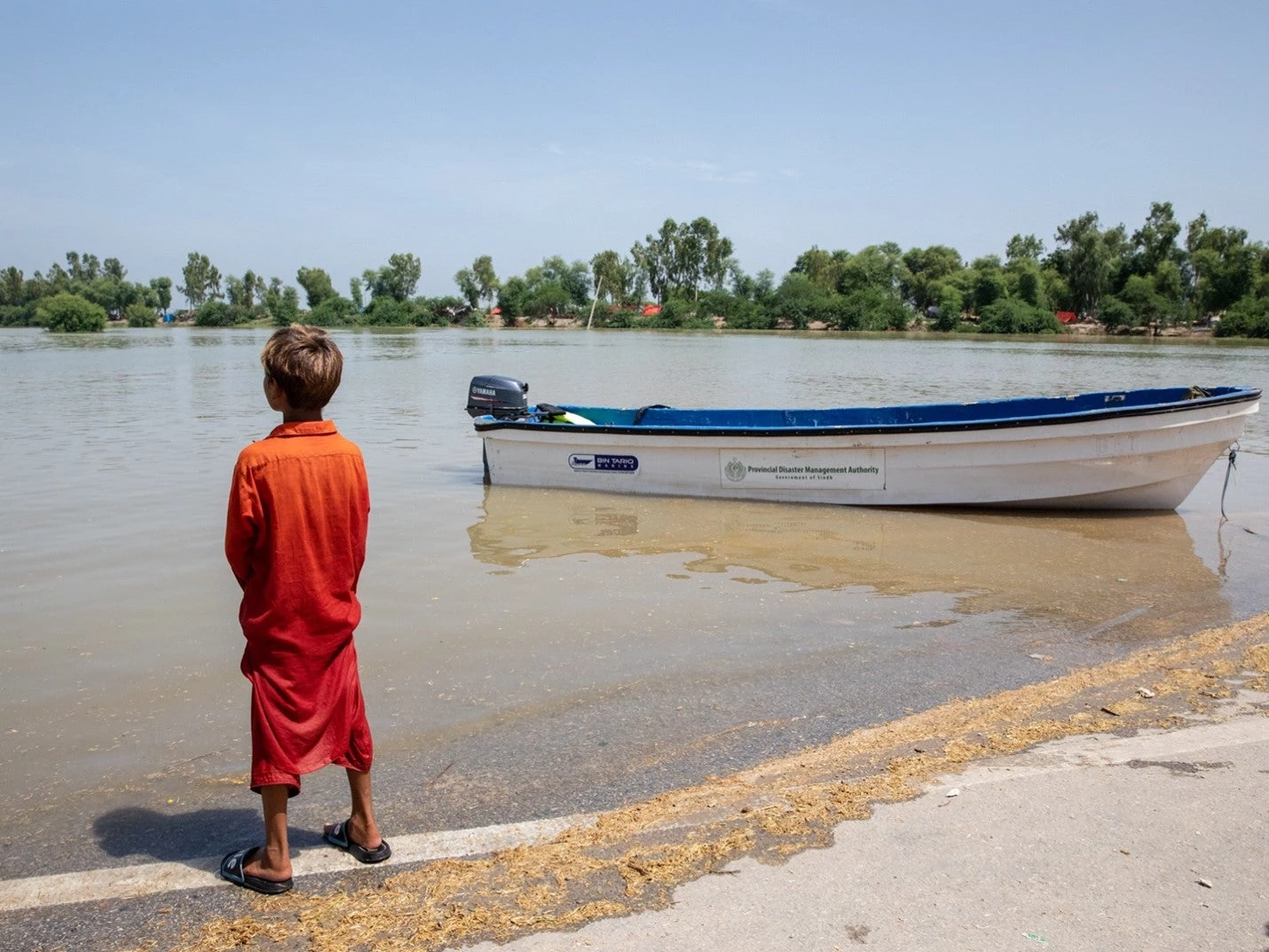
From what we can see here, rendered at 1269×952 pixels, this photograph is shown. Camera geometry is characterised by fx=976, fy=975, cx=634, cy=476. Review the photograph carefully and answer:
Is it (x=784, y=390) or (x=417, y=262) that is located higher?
(x=417, y=262)

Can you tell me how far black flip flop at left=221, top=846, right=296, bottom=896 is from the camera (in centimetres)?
302

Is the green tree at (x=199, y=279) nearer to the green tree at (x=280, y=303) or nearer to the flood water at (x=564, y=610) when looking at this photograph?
the green tree at (x=280, y=303)

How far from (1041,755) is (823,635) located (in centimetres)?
253

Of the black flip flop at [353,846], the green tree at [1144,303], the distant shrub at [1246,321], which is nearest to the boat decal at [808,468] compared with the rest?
the black flip flop at [353,846]

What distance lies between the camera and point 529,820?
3604mm

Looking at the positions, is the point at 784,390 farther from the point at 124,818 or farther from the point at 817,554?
the point at 124,818

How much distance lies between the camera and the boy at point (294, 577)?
2.94m

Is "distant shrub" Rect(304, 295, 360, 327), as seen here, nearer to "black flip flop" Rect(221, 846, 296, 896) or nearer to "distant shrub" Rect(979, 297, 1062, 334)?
"distant shrub" Rect(979, 297, 1062, 334)

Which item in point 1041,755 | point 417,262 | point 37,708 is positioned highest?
point 417,262

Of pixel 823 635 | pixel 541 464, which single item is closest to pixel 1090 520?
pixel 823 635

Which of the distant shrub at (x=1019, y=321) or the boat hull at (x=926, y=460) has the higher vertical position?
the distant shrub at (x=1019, y=321)

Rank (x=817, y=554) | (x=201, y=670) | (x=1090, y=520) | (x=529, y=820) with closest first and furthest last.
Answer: (x=529, y=820) < (x=201, y=670) < (x=817, y=554) < (x=1090, y=520)

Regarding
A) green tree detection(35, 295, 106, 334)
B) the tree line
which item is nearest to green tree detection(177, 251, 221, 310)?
the tree line

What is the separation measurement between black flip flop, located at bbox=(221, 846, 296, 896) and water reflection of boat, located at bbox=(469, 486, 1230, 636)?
519 centimetres
